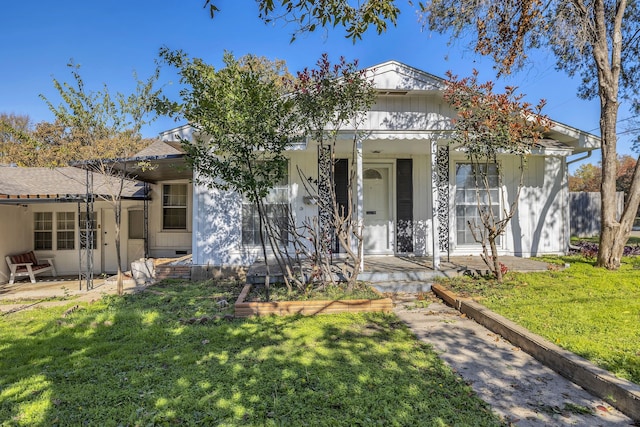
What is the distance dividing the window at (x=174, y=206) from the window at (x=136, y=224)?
923mm

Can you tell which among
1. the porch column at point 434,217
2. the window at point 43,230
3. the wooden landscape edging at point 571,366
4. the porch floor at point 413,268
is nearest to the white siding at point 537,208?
the porch floor at point 413,268

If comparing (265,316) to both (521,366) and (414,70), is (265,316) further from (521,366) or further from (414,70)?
(414,70)

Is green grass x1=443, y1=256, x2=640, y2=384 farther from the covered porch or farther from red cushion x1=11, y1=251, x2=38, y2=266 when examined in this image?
red cushion x1=11, y1=251, x2=38, y2=266

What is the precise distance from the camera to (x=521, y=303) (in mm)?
5355

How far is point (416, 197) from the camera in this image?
9289mm

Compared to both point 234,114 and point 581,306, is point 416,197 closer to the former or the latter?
point 581,306

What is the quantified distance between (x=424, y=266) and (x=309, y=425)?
221 inches

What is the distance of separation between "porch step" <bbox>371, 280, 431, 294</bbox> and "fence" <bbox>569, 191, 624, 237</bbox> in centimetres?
1644

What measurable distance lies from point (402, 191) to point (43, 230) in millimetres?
11680

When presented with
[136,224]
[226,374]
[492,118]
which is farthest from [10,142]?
[492,118]

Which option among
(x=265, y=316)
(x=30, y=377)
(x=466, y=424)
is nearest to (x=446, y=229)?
(x=265, y=316)

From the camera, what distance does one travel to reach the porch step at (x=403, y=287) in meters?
6.75

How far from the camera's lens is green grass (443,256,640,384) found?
11.6 feet

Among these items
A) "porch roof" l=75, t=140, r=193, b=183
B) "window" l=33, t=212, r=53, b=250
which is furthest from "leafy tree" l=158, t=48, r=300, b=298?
"window" l=33, t=212, r=53, b=250
